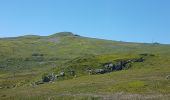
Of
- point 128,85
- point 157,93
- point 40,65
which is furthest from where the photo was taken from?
point 40,65

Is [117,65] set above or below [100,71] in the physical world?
above

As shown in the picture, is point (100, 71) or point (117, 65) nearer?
point (100, 71)

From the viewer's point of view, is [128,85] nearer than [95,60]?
Yes

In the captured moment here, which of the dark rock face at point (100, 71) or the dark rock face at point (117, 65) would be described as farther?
the dark rock face at point (117, 65)

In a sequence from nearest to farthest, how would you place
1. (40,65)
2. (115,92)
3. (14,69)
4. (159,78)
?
(115,92) < (159,78) < (14,69) < (40,65)

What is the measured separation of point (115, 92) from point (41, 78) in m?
38.9

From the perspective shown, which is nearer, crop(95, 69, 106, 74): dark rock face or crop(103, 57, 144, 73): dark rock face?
crop(95, 69, 106, 74): dark rock face

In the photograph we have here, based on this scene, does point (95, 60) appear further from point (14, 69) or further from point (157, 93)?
point (14, 69)

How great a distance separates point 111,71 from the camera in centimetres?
10612

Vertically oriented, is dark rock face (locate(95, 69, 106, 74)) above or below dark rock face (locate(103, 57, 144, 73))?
below

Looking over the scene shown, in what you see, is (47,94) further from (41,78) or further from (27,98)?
(41,78)

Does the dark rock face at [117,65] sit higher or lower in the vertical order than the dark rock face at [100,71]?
higher

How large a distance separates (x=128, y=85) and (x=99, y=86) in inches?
231

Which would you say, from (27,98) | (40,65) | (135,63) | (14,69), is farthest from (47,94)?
(40,65)
